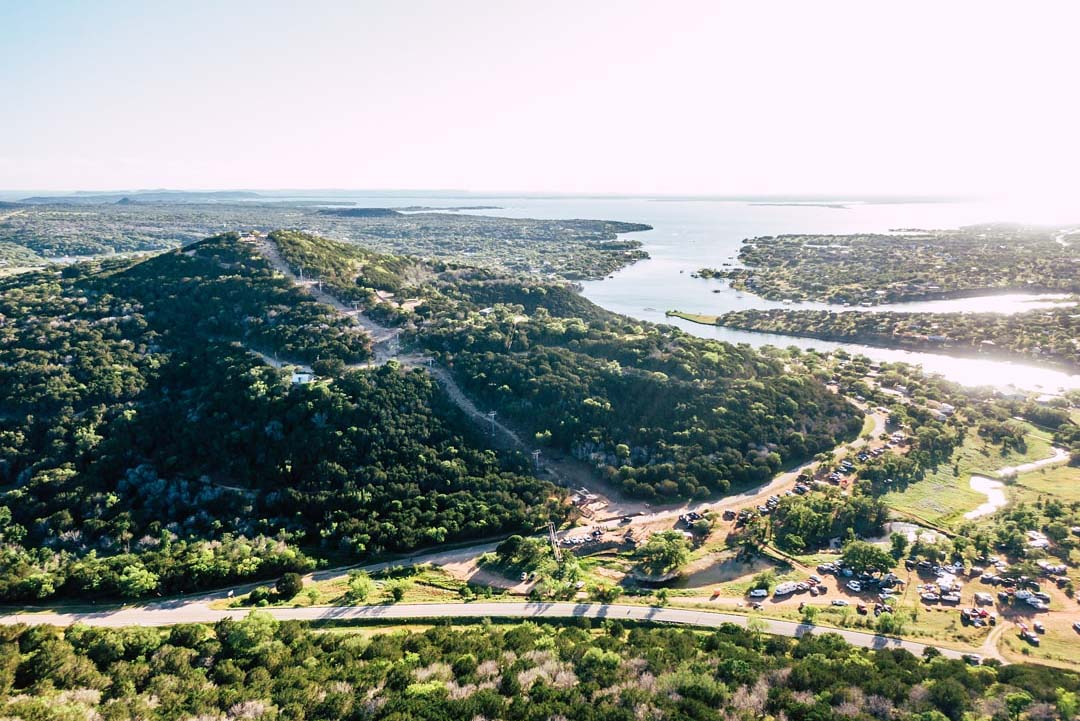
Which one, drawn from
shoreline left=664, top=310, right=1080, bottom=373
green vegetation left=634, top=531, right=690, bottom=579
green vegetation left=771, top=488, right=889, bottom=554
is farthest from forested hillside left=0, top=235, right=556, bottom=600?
shoreline left=664, top=310, right=1080, bottom=373

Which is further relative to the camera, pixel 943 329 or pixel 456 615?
pixel 943 329

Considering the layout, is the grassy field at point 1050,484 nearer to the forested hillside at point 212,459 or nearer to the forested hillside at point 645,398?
the forested hillside at point 645,398

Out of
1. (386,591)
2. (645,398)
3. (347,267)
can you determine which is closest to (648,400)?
(645,398)

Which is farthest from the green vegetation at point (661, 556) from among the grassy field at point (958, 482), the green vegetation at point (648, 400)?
the grassy field at point (958, 482)

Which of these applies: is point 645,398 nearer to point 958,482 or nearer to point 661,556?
point 661,556

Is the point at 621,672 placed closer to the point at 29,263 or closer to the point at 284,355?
the point at 284,355

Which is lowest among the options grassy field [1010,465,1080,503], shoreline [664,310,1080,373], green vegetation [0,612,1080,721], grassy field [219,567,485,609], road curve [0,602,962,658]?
grassy field [219,567,485,609]

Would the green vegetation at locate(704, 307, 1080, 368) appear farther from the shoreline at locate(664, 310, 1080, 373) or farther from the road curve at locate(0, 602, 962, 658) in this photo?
the road curve at locate(0, 602, 962, 658)

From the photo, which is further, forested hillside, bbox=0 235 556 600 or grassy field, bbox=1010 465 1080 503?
grassy field, bbox=1010 465 1080 503
